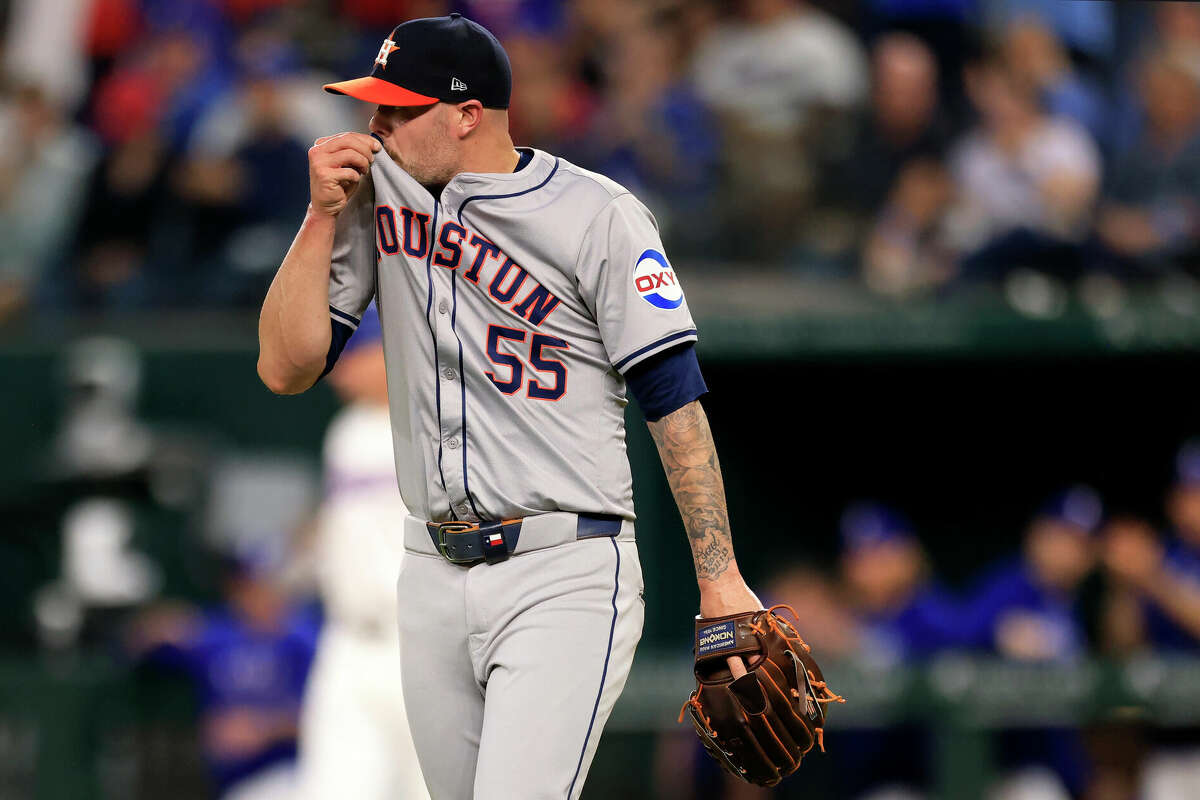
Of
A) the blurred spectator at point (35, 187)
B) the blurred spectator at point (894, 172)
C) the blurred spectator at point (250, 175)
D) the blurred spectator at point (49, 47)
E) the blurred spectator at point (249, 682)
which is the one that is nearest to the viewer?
the blurred spectator at point (249, 682)

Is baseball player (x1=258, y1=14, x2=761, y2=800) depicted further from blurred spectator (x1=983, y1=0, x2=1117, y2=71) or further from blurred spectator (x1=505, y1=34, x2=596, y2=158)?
blurred spectator (x1=983, y1=0, x2=1117, y2=71)

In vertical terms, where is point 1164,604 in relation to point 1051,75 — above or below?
below

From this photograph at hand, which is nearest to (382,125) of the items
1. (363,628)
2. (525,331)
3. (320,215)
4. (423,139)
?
(423,139)

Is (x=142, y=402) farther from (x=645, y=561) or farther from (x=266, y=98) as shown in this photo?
(x=645, y=561)

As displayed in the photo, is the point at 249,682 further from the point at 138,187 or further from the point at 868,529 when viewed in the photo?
the point at 868,529

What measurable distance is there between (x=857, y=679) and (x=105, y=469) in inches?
126

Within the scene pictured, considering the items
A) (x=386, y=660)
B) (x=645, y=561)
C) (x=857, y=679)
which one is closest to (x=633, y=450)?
(x=645, y=561)

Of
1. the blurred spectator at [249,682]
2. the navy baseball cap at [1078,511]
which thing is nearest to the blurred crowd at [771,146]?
the navy baseball cap at [1078,511]

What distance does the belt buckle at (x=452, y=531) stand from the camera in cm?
264

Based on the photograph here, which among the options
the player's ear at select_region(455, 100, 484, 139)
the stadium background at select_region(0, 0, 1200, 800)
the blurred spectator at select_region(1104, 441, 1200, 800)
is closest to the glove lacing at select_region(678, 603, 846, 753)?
the player's ear at select_region(455, 100, 484, 139)

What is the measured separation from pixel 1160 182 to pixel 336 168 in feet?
16.0

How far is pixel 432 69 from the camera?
8.71 ft

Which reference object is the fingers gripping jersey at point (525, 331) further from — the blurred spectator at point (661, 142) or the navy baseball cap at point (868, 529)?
the navy baseball cap at point (868, 529)

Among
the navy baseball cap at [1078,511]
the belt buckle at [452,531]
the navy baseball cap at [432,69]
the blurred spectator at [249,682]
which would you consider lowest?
the blurred spectator at [249,682]
